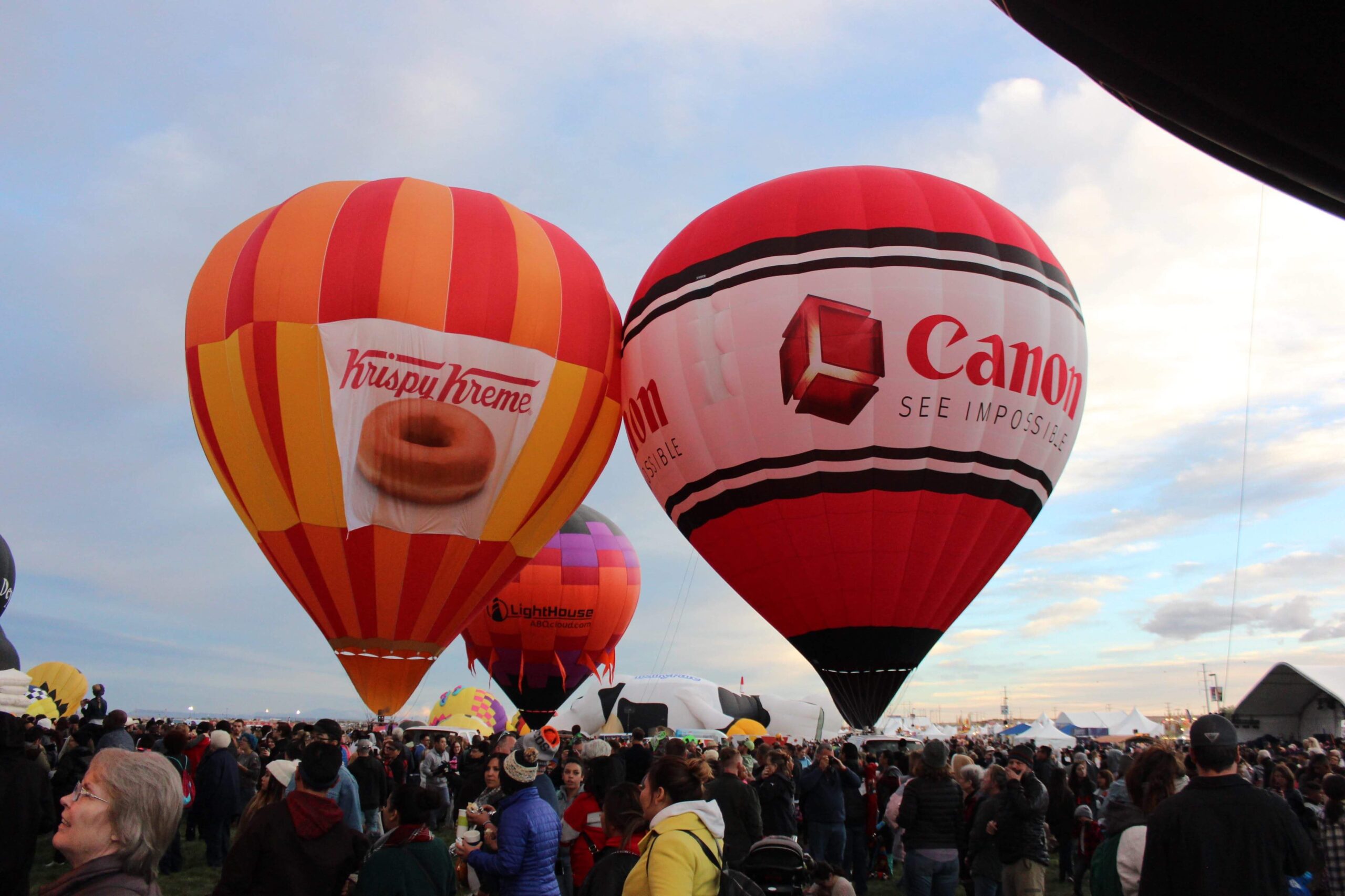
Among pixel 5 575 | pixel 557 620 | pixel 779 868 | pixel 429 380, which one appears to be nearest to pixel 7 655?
pixel 5 575

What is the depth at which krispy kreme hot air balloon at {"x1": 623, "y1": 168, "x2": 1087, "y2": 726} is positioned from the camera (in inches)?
454

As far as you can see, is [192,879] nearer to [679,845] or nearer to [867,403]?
[679,845]

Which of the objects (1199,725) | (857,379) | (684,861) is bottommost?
(684,861)

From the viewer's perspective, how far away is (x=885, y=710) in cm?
1247

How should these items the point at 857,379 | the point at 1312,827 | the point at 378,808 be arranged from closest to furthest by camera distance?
the point at 1312,827, the point at 378,808, the point at 857,379

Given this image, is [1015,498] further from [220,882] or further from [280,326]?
[220,882]

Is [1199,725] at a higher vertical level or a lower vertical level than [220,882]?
higher

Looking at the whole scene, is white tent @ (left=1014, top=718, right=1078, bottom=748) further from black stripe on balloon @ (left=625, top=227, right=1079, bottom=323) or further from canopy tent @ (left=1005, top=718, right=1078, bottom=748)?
black stripe on balloon @ (left=625, top=227, right=1079, bottom=323)

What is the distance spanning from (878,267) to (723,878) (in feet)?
32.4

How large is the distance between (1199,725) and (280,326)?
11397mm

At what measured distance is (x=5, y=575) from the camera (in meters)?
21.7

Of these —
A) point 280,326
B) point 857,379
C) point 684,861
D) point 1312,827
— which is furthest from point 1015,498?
point 684,861

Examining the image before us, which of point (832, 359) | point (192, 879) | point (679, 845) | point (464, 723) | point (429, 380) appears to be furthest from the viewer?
point (464, 723)

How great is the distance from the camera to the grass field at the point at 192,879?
24.8 ft
